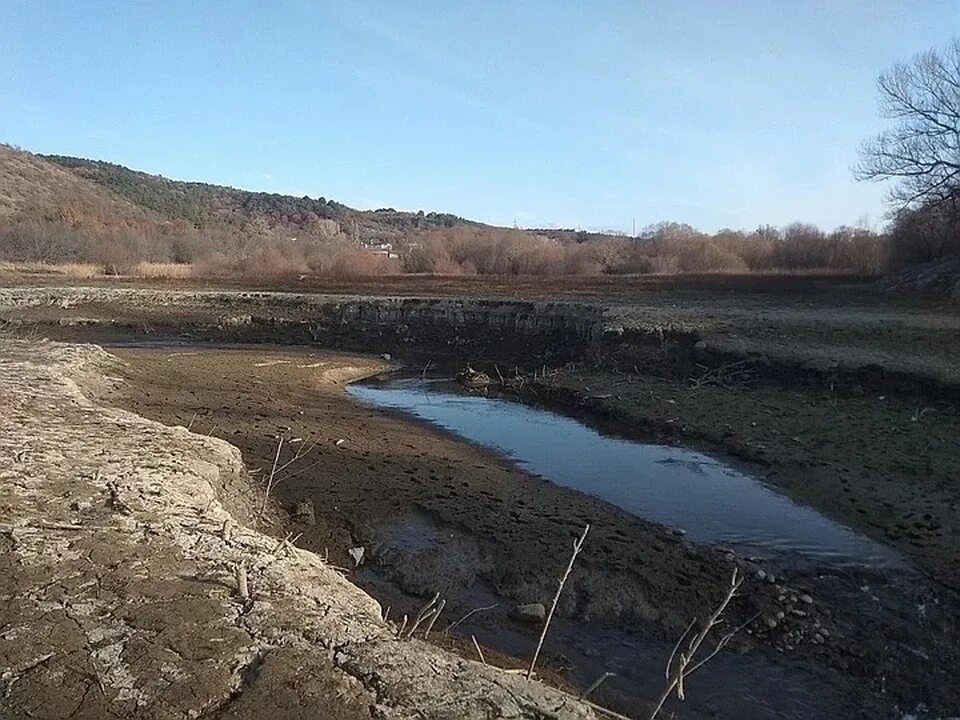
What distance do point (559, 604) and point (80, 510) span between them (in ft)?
12.5

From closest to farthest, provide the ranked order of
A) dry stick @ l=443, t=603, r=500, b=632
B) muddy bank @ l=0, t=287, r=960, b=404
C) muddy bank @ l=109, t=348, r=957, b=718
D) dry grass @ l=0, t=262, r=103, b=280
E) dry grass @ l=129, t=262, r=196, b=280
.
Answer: muddy bank @ l=109, t=348, r=957, b=718
dry stick @ l=443, t=603, r=500, b=632
muddy bank @ l=0, t=287, r=960, b=404
dry grass @ l=0, t=262, r=103, b=280
dry grass @ l=129, t=262, r=196, b=280

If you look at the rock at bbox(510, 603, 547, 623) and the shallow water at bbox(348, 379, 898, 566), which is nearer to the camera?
the rock at bbox(510, 603, 547, 623)

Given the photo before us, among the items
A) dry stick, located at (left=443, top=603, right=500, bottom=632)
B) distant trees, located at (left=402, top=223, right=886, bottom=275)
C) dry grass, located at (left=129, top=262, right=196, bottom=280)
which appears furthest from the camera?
distant trees, located at (left=402, top=223, right=886, bottom=275)

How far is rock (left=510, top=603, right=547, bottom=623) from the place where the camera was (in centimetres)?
599

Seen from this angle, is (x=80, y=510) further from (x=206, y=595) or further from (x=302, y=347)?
(x=302, y=347)

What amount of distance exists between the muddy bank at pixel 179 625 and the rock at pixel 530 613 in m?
1.56

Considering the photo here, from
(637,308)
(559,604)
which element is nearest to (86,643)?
(559,604)

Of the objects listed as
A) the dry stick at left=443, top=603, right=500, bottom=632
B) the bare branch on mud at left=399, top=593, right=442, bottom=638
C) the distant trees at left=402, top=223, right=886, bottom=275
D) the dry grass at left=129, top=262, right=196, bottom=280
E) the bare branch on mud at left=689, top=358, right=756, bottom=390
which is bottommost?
the dry grass at left=129, top=262, right=196, bottom=280

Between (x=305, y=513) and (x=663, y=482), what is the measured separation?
468cm

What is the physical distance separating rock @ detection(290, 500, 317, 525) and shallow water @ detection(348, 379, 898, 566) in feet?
11.8

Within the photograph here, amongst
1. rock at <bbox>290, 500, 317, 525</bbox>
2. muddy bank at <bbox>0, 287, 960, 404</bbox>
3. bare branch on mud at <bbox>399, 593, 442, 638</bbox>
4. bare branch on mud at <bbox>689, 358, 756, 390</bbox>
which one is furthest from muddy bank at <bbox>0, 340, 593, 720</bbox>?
muddy bank at <bbox>0, 287, 960, 404</bbox>

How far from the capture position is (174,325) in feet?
90.5

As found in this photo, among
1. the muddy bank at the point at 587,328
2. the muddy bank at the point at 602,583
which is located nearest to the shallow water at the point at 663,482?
the muddy bank at the point at 602,583

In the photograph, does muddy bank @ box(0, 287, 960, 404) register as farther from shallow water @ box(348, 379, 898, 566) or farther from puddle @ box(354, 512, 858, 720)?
puddle @ box(354, 512, 858, 720)
